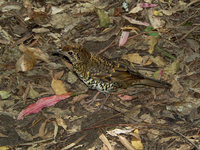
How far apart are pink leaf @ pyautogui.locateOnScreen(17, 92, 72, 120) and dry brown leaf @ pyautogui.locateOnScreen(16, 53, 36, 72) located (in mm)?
805

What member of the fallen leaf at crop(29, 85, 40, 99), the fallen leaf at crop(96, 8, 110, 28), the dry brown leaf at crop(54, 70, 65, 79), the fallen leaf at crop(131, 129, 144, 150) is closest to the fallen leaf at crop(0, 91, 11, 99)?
the fallen leaf at crop(29, 85, 40, 99)

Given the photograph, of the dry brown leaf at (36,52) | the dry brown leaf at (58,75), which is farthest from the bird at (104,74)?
the dry brown leaf at (36,52)

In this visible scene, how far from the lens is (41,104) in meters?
5.00

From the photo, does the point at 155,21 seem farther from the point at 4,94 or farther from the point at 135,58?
the point at 4,94

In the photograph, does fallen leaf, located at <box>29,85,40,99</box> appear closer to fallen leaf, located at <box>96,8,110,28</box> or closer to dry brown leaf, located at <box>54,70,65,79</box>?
dry brown leaf, located at <box>54,70,65,79</box>

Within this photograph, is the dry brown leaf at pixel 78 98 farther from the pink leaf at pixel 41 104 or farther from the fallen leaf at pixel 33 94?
the fallen leaf at pixel 33 94

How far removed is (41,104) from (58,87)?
0.51 meters

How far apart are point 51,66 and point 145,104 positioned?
6.97ft

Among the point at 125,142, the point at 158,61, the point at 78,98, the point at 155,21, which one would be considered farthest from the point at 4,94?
the point at 155,21

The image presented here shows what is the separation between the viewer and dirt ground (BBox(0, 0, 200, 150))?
4539 mm

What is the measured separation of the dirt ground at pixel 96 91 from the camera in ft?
14.9

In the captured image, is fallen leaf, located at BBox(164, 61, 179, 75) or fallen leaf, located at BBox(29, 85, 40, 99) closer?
fallen leaf, located at BBox(29, 85, 40, 99)

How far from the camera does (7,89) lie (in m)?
5.23

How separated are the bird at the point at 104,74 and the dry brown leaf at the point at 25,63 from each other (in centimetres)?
73
